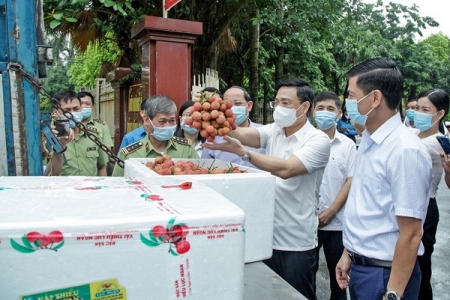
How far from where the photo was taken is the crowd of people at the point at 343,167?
1.80 meters

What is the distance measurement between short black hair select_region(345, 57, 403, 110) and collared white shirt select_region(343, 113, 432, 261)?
0.09 metres

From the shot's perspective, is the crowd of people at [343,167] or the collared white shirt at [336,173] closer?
the crowd of people at [343,167]

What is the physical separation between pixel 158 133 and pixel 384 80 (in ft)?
5.58

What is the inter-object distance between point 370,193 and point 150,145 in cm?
172

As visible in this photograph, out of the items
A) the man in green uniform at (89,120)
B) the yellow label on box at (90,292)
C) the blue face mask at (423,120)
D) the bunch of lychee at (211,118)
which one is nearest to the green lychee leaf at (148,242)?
the yellow label on box at (90,292)

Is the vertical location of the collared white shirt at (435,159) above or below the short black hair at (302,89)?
below

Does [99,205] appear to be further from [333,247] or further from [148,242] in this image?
[333,247]

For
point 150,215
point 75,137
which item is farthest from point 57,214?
point 75,137

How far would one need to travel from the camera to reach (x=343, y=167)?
11.3 ft

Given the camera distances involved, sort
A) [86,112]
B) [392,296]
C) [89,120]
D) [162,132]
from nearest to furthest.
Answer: [392,296] → [162,132] → [86,112] → [89,120]

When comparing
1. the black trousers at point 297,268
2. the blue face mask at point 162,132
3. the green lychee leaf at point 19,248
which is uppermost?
the blue face mask at point 162,132

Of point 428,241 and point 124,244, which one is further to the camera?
point 428,241

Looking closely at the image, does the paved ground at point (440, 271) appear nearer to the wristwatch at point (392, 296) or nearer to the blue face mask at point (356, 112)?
the wristwatch at point (392, 296)

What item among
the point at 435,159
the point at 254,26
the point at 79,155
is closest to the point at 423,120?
the point at 435,159
